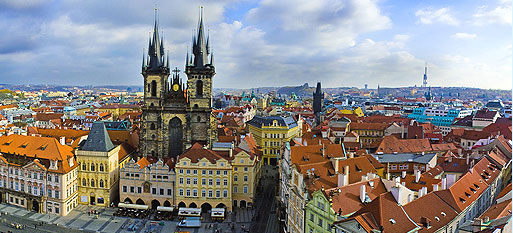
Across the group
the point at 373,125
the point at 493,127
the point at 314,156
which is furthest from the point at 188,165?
the point at 493,127

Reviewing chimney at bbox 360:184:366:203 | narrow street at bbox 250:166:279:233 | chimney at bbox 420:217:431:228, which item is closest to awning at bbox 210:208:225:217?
narrow street at bbox 250:166:279:233

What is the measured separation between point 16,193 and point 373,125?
89.2 metres

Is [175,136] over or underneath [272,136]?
over

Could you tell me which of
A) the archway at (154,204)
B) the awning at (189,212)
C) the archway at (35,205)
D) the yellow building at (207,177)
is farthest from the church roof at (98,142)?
the awning at (189,212)

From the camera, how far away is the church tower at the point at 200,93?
87750 mm

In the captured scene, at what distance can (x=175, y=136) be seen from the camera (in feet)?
294

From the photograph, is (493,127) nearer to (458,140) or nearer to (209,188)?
(458,140)

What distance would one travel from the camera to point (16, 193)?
2864 inches

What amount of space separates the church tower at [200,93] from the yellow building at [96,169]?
65.1 ft

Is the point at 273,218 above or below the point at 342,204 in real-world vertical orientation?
below

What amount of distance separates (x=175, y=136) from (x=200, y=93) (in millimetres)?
11037

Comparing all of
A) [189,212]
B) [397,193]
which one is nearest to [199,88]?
[189,212]

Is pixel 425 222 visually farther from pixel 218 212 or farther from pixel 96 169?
pixel 96 169

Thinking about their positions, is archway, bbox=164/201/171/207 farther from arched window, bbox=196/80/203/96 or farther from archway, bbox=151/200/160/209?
arched window, bbox=196/80/203/96
